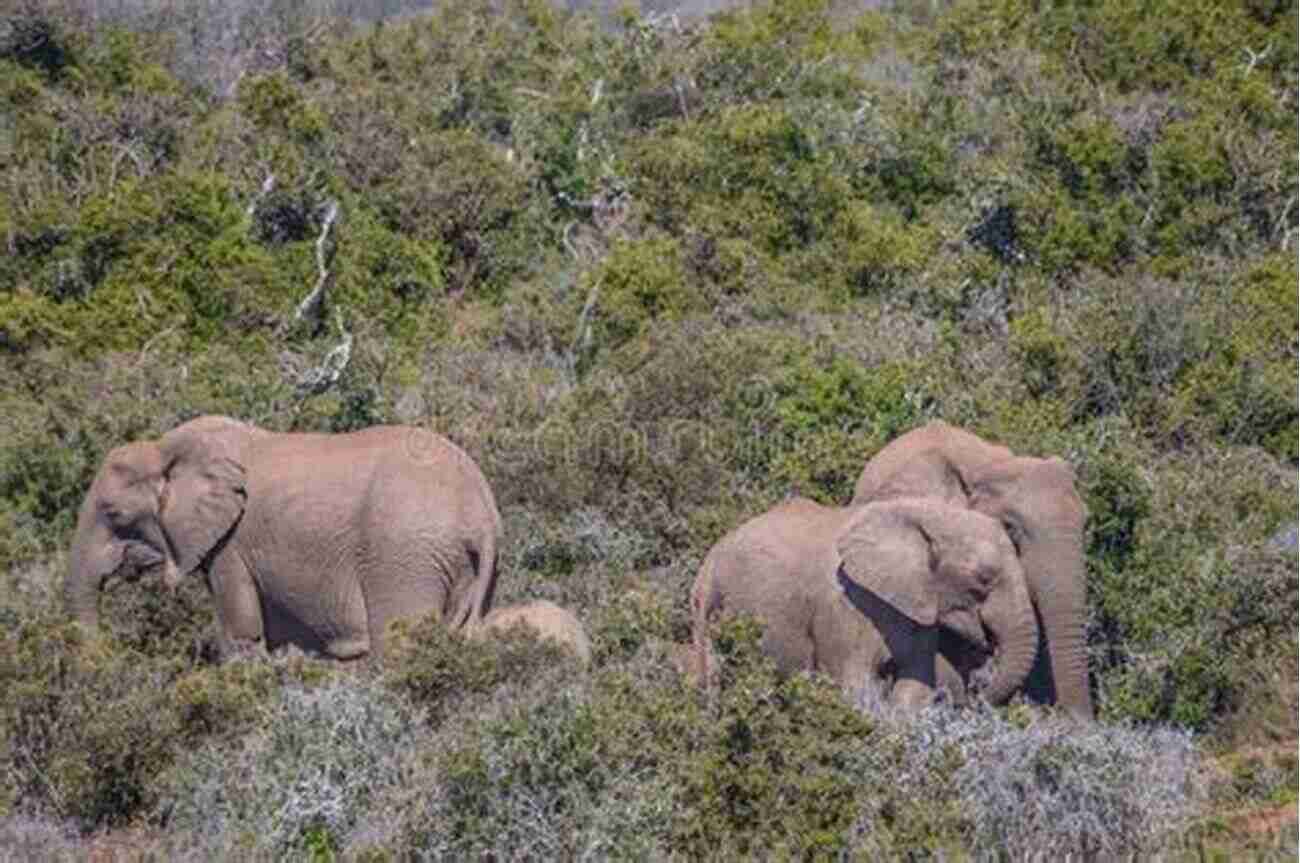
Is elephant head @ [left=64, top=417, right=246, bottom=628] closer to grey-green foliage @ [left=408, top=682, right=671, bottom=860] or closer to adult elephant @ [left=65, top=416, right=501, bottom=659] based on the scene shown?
adult elephant @ [left=65, top=416, right=501, bottom=659]

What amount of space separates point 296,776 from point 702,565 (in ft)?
13.5

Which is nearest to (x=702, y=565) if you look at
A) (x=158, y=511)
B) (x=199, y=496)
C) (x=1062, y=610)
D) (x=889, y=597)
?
(x=889, y=597)

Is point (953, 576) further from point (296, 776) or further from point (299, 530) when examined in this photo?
point (296, 776)

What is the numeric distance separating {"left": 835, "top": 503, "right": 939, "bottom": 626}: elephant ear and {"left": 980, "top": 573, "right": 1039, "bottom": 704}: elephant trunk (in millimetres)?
297

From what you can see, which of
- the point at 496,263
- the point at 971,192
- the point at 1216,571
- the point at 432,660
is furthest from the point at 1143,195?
the point at 432,660

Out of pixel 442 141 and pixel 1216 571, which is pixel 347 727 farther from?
pixel 442 141

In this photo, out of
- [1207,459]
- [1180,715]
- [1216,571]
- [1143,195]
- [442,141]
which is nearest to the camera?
[1180,715]

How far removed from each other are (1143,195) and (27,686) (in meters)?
13.3

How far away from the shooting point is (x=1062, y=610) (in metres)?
12.4

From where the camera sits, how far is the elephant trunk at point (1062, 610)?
12383 mm

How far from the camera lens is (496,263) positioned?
22.6 meters

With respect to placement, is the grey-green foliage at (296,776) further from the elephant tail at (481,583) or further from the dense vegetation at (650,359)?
the elephant tail at (481,583)

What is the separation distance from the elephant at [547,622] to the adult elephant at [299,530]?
0.63ft

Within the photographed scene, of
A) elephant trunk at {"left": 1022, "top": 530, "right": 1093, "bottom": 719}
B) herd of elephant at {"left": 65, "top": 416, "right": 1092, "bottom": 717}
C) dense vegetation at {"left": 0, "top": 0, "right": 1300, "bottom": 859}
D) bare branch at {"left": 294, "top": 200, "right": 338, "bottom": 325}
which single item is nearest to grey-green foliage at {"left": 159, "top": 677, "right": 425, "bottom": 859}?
dense vegetation at {"left": 0, "top": 0, "right": 1300, "bottom": 859}
